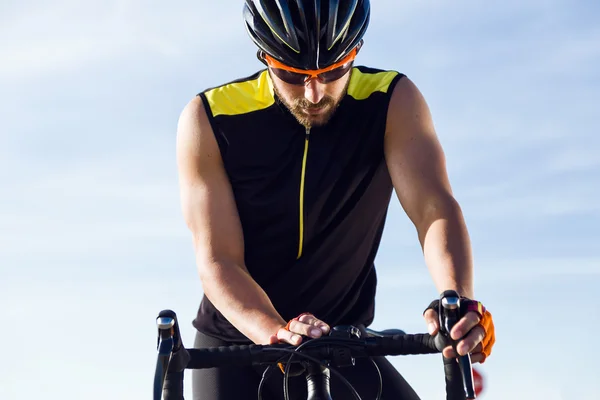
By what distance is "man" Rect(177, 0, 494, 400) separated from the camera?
4594 mm

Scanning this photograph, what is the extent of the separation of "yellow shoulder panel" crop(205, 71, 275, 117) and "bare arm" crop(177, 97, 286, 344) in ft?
0.31

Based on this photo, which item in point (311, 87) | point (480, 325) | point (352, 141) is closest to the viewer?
point (480, 325)

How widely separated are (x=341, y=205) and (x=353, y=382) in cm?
105

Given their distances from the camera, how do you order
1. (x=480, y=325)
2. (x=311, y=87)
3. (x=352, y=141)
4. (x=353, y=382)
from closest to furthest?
1. (x=480, y=325)
2. (x=353, y=382)
3. (x=311, y=87)
4. (x=352, y=141)

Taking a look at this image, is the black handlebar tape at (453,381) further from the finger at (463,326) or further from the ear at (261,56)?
the ear at (261,56)

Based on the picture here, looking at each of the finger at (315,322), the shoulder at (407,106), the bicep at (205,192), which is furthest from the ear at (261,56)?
the finger at (315,322)

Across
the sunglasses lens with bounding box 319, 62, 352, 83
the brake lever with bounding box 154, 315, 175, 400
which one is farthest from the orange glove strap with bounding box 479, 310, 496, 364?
the sunglasses lens with bounding box 319, 62, 352, 83

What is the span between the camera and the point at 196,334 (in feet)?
17.0

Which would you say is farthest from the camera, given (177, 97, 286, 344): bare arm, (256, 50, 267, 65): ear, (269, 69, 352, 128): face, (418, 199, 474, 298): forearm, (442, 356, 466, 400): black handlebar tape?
(256, 50, 267, 65): ear

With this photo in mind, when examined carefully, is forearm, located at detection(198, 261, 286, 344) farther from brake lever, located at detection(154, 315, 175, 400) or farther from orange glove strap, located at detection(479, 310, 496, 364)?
orange glove strap, located at detection(479, 310, 496, 364)

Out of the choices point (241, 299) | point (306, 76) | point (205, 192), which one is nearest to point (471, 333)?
point (241, 299)

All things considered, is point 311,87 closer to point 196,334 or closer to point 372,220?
point 372,220

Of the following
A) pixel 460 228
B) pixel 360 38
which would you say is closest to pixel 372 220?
pixel 460 228

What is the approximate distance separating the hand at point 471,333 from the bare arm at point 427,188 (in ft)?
2.31
